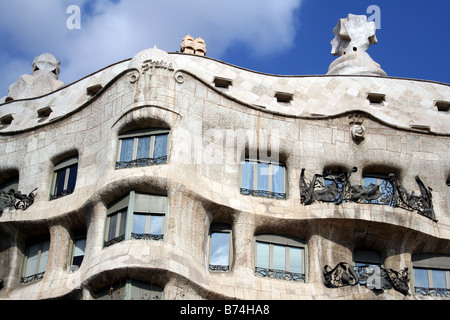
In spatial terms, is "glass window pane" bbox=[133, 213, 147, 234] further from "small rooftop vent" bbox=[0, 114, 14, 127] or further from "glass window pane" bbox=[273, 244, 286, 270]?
"small rooftop vent" bbox=[0, 114, 14, 127]

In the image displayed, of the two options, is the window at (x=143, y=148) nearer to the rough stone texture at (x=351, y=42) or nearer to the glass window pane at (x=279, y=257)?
the glass window pane at (x=279, y=257)

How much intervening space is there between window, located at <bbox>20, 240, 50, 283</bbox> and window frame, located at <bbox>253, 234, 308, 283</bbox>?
6359 mm

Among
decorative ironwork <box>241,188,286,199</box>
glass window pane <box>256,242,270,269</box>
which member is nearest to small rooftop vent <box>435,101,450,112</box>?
decorative ironwork <box>241,188,286,199</box>

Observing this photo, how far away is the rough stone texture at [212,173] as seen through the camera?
96.5 ft

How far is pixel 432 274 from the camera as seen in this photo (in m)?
31.5

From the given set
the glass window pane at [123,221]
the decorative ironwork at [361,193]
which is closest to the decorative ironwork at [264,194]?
the decorative ironwork at [361,193]

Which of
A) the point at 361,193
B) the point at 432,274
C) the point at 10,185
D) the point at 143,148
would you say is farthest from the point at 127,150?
the point at 432,274

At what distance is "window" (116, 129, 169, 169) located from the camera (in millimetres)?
30766

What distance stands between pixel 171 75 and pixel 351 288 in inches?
331

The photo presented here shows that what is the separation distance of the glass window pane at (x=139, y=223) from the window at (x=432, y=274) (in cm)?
819

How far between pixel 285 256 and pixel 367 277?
8.61ft

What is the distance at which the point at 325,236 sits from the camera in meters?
31.0

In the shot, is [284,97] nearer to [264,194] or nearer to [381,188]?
[264,194]
